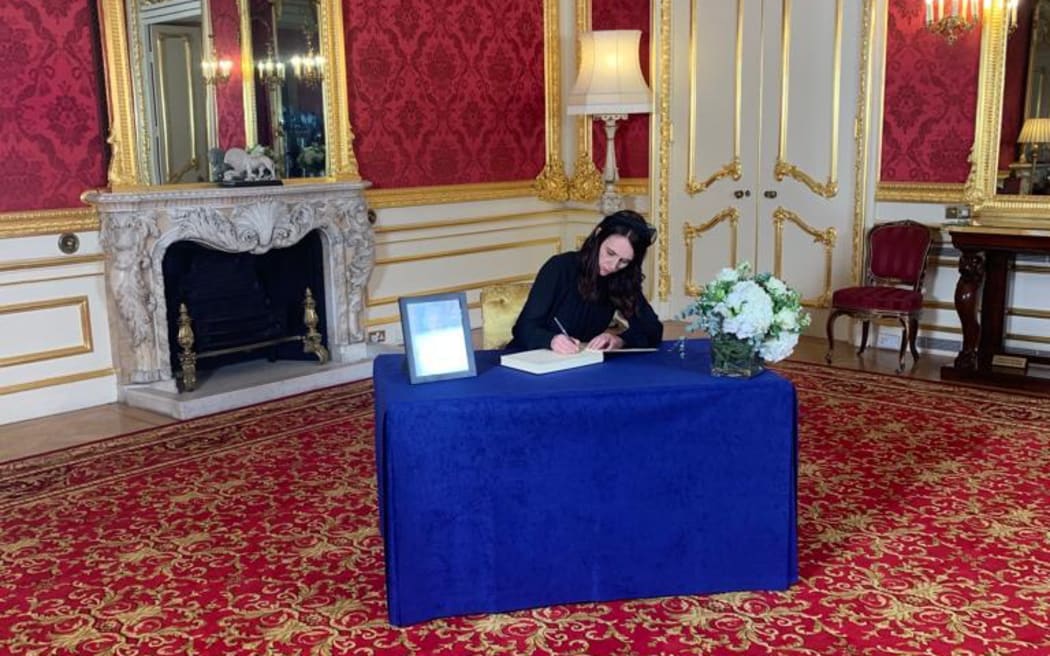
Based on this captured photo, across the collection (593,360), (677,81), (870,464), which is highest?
(677,81)

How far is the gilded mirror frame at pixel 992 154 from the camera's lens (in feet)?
19.9

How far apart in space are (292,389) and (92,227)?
1.43 m

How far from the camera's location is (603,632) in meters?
2.95

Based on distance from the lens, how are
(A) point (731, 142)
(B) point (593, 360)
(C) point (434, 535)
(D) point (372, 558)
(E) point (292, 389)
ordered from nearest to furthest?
(C) point (434, 535) → (B) point (593, 360) → (D) point (372, 558) → (E) point (292, 389) → (A) point (731, 142)

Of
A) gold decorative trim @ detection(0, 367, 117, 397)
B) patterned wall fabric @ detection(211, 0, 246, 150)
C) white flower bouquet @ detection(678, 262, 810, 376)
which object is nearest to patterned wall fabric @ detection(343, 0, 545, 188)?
patterned wall fabric @ detection(211, 0, 246, 150)

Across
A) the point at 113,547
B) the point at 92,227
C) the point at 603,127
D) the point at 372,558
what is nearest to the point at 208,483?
the point at 113,547

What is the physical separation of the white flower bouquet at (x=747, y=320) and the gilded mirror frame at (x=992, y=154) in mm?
3656

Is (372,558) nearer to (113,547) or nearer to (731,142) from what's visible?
(113,547)

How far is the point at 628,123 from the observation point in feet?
26.0

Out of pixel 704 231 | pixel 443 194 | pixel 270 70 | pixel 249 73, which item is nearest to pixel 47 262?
pixel 249 73

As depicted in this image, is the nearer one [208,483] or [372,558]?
[372,558]

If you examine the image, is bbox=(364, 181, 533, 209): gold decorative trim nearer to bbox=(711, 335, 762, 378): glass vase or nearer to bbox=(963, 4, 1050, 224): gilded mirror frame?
bbox=(963, 4, 1050, 224): gilded mirror frame

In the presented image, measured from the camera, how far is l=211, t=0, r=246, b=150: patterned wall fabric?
5844mm

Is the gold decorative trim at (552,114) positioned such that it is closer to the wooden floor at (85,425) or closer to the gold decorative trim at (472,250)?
the gold decorative trim at (472,250)
